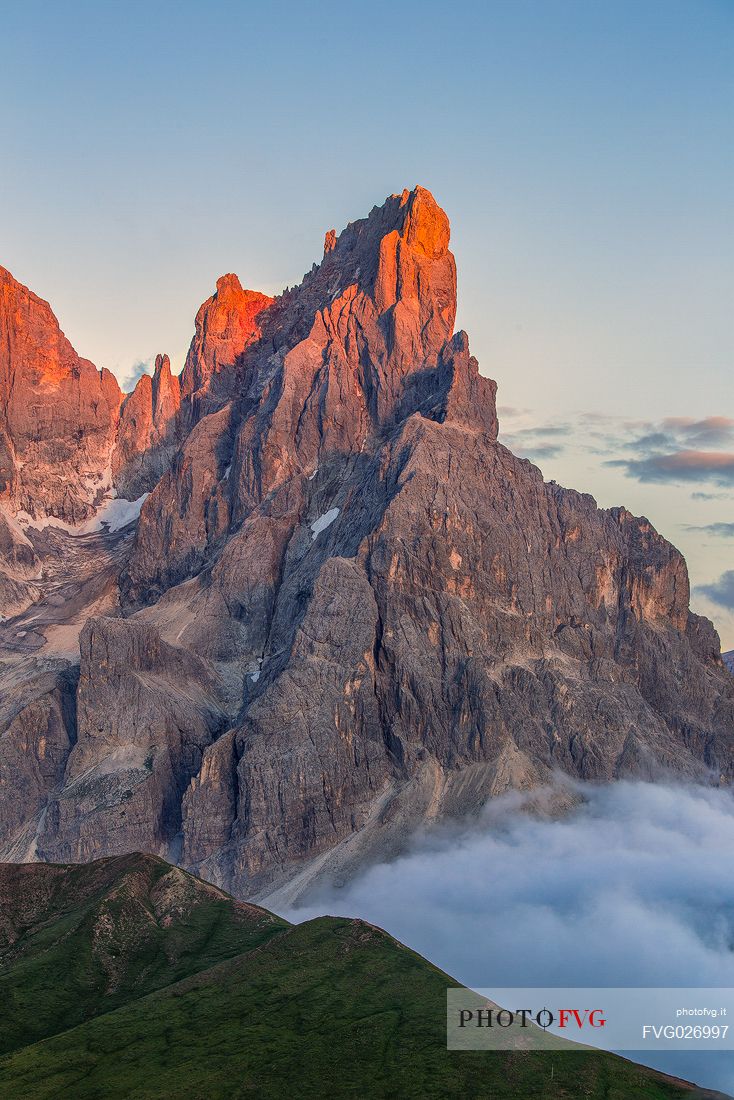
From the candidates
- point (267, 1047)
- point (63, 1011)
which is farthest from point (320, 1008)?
point (63, 1011)

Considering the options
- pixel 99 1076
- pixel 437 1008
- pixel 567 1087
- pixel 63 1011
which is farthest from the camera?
pixel 63 1011

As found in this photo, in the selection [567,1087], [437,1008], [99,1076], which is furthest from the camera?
[437,1008]

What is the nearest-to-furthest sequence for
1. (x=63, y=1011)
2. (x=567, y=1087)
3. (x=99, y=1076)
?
(x=567, y=1087) → (x=99, y=1076) → (x=63, y=1011)

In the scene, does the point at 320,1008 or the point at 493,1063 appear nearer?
the point at 493,1063

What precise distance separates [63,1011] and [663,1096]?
260 feet

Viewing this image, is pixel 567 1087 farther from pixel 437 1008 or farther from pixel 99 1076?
pixel 99 1076

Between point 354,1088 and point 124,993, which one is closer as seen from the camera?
point 354,1088

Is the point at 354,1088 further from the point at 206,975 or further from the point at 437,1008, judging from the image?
the point at 206,975

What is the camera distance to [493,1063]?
160 metres

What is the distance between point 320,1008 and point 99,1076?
2845cm

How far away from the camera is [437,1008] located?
Result: 584 feet

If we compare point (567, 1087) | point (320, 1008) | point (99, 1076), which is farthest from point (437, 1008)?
point (99, 1076)

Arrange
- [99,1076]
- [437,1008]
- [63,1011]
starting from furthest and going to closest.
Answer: [63,1011]
[437,1008]
[99,1076]

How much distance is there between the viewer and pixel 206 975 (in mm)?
194500
